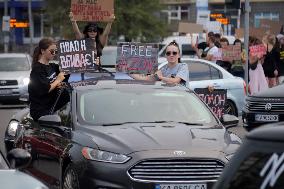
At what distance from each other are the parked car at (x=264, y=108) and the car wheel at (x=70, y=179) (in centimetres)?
752

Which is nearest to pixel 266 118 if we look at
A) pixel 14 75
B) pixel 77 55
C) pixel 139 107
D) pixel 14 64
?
pixel 77 55

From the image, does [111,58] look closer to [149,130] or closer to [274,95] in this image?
[274,95]

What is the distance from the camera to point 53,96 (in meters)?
10.6

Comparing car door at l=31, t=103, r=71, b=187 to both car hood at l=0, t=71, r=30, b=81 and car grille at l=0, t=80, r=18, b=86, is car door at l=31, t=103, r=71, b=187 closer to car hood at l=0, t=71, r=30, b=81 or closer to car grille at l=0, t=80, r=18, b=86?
car grille at l=0, t=80, r=18, b=86

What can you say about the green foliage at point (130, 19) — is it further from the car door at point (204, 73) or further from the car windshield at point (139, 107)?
the car windshield at point (139, 107)

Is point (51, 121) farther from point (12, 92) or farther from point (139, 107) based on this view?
point (12, 92)

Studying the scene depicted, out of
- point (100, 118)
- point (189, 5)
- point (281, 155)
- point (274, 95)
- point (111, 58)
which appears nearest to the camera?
point (281, 155)

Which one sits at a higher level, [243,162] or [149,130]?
[243,162]

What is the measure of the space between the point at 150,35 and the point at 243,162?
153 feet

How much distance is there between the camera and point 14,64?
1077 inches

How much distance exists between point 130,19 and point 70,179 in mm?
39906

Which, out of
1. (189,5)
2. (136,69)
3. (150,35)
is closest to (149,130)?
(136,69)

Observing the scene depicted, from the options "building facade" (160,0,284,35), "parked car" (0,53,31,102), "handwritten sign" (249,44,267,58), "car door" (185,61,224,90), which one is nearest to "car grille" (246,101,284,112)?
"car door" (185,61,224,90)

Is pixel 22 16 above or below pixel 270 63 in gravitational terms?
above
